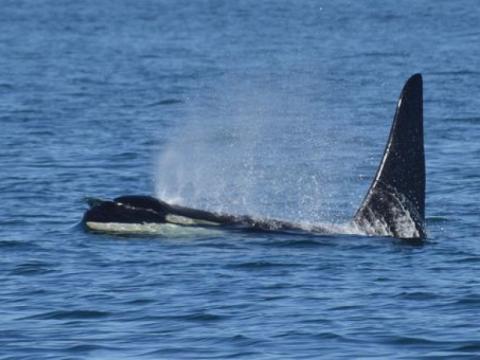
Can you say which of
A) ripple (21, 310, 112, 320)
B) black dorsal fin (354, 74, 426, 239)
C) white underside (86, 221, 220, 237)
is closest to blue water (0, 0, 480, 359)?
ripple (21, 310, 112, 320)

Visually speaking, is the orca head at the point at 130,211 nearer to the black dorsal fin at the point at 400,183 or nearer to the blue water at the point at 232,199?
the blue water at the point at 232,199

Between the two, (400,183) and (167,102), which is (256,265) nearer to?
(400,183)

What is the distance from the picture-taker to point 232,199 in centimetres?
2770

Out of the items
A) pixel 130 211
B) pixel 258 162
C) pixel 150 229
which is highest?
pixel 130 211

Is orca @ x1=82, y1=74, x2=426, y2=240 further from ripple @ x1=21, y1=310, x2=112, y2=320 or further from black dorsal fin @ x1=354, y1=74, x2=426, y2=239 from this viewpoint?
ripple @ x1=21, y1=310, x2=112, y2=320

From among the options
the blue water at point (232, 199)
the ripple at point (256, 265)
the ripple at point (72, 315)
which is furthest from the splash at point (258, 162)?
the ripple at point (72, 315)

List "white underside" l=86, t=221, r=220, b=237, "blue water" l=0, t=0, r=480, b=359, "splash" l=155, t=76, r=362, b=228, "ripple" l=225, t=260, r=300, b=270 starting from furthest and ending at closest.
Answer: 1. "splash" l=155, t=76, r=362, b=228
2. "white underside" l=86, t=221, r=220, b=237
3. "ripple" l=225, t=260, r=300, b=270
4. "blue water" l=0, t=0, r=480, b=359

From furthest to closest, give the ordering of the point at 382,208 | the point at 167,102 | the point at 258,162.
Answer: the point at 167,102, the point at 258,162, the point at 382,208

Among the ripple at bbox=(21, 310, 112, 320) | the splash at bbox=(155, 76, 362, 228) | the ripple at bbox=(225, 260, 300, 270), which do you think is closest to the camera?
the ripple at bbox=(21, 310, 112, 320)

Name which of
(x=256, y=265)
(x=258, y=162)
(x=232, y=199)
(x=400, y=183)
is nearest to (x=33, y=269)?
(x=256, y=265)

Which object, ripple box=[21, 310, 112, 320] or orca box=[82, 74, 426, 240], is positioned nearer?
ripple box=[21, 310, 112, 320]

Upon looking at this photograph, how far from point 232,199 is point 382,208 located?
5406 mm

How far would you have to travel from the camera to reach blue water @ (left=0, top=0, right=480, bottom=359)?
56.7 ft

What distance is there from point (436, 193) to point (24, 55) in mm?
40522
